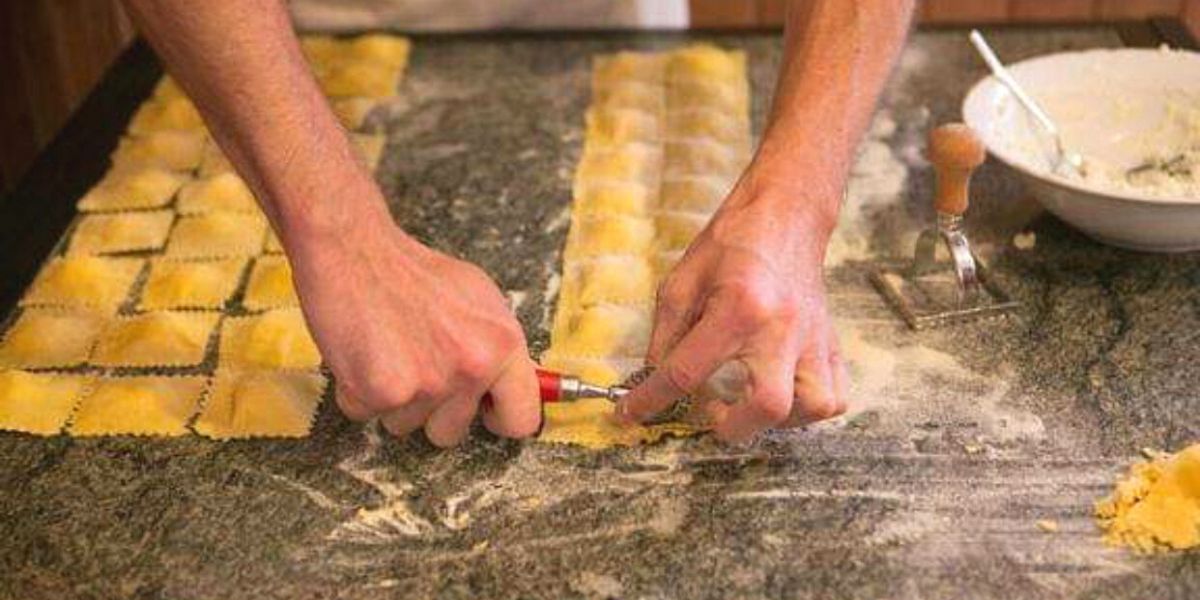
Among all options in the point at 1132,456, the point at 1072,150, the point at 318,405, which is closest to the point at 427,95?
the point at 318,405

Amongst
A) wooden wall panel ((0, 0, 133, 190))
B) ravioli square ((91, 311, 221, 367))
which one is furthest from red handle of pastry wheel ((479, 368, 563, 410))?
wooden wall panel ((0, 0, 133, 190))

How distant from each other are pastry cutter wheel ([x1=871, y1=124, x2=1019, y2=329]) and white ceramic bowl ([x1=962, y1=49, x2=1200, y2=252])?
0.10 metres

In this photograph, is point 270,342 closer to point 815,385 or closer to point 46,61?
point 815,385

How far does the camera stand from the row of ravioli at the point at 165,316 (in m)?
1.24

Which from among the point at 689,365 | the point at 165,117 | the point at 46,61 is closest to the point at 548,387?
the point at 689,365

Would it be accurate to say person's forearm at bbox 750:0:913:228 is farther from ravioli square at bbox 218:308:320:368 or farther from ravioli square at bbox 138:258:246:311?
ravioli square at bbox 138:258:246:311

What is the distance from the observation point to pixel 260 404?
1239 mm

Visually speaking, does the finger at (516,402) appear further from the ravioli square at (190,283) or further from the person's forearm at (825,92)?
the ravioli square at (190,283)

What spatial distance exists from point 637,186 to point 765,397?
1.77ft

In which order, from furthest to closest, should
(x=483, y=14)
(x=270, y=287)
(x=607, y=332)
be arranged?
(x=483, y=14)
(x=270, y=287)
(x=607, y=332)

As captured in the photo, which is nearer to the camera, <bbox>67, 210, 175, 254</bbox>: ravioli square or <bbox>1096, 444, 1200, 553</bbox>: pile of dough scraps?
<bbox>1096, 444, 1200, 553</bbox>: pile of dough scraps

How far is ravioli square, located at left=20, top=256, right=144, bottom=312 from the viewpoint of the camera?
1.41 metres

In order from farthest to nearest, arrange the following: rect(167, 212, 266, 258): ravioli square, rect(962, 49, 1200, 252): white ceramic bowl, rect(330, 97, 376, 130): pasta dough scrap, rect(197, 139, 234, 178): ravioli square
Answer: rect(330, 97, 376, 130): pasta dough scrap → rect(197, 139, 234, 178): ravioli square → rect(167, 212, 266, 258): ravioli square → rect(962, 49, 1200, 252): white ceramic bowl

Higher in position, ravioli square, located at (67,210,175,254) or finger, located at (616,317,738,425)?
finger, located at (616,317,738,425)
